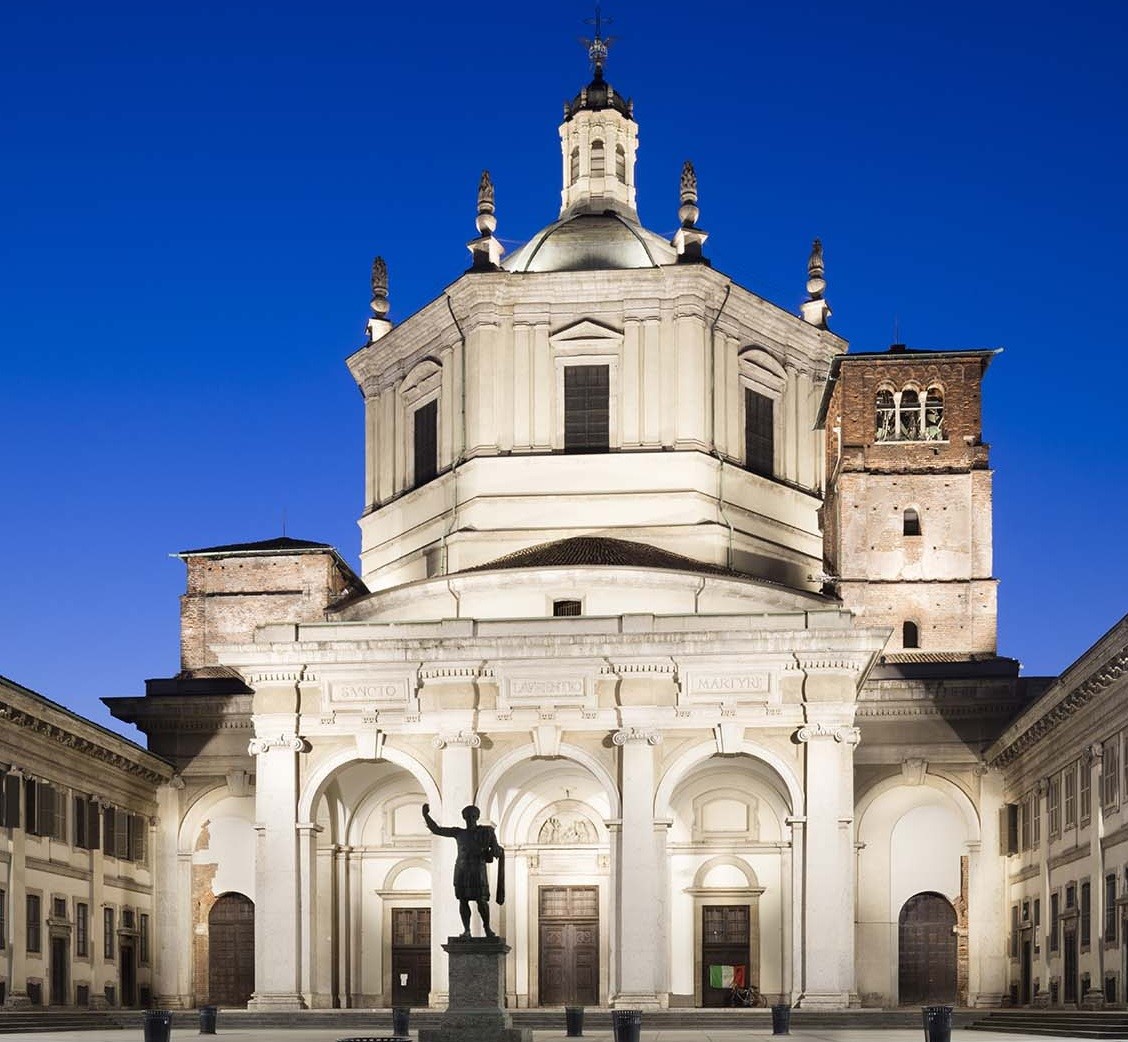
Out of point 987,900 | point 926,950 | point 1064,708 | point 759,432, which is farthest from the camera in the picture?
point 759,432

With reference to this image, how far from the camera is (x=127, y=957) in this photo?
5366 centimetres

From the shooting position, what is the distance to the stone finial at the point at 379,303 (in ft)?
204

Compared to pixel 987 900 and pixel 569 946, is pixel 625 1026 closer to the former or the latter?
pixel 569 946

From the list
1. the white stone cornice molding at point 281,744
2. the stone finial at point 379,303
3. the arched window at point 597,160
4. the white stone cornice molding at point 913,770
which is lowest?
the white stone cornice molding at point 913,770

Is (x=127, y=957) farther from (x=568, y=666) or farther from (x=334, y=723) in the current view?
(x=568, y=666)

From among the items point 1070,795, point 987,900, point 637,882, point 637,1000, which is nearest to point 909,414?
point 987,900

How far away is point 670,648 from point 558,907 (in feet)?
29.4

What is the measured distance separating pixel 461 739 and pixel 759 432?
15127 mm

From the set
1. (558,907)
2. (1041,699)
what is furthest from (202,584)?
(1041,699)

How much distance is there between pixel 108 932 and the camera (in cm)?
5197

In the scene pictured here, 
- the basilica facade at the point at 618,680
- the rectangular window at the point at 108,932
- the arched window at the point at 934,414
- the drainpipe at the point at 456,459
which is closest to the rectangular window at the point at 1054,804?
the basilica facade at the point at 618,680

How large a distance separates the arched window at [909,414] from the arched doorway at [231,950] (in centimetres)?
2240

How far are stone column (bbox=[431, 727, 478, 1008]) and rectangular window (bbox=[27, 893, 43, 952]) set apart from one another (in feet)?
29.4

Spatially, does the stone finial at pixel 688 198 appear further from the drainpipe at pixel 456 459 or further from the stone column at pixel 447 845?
the stone column at pixel 447 845
